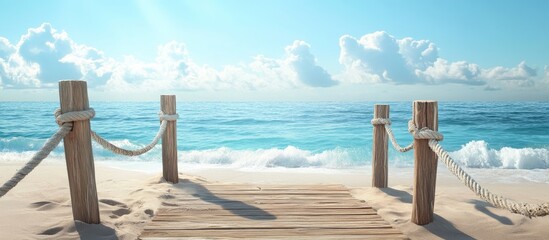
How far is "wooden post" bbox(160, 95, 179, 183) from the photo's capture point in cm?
486

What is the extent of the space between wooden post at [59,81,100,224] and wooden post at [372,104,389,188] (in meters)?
3.32

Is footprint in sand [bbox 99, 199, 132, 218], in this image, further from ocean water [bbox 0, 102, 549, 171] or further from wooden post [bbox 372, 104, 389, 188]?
ocean water [bbox 0, 102, 549, 171]

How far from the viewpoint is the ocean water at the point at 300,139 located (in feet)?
32.5

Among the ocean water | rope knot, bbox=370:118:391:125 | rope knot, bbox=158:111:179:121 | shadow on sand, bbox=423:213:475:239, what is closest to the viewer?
shadow on sand, bbox=423:213:475:239

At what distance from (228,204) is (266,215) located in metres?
0.55

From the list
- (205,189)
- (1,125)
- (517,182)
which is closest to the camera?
(205,189)

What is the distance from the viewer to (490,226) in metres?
3.47

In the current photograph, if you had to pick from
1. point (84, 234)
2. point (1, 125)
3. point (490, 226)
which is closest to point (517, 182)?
point (490, 226)

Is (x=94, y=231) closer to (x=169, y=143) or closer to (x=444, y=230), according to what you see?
Result: (x=169, y=143)

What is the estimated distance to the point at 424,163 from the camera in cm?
312

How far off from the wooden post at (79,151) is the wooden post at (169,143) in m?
1.91

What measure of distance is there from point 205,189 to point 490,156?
916cm

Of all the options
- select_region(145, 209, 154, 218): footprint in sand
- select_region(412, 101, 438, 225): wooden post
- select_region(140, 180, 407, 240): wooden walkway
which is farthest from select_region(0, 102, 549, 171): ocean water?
select_region(412, 101, 438, 225): wooden post

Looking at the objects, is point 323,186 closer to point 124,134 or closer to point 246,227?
point 246,227
